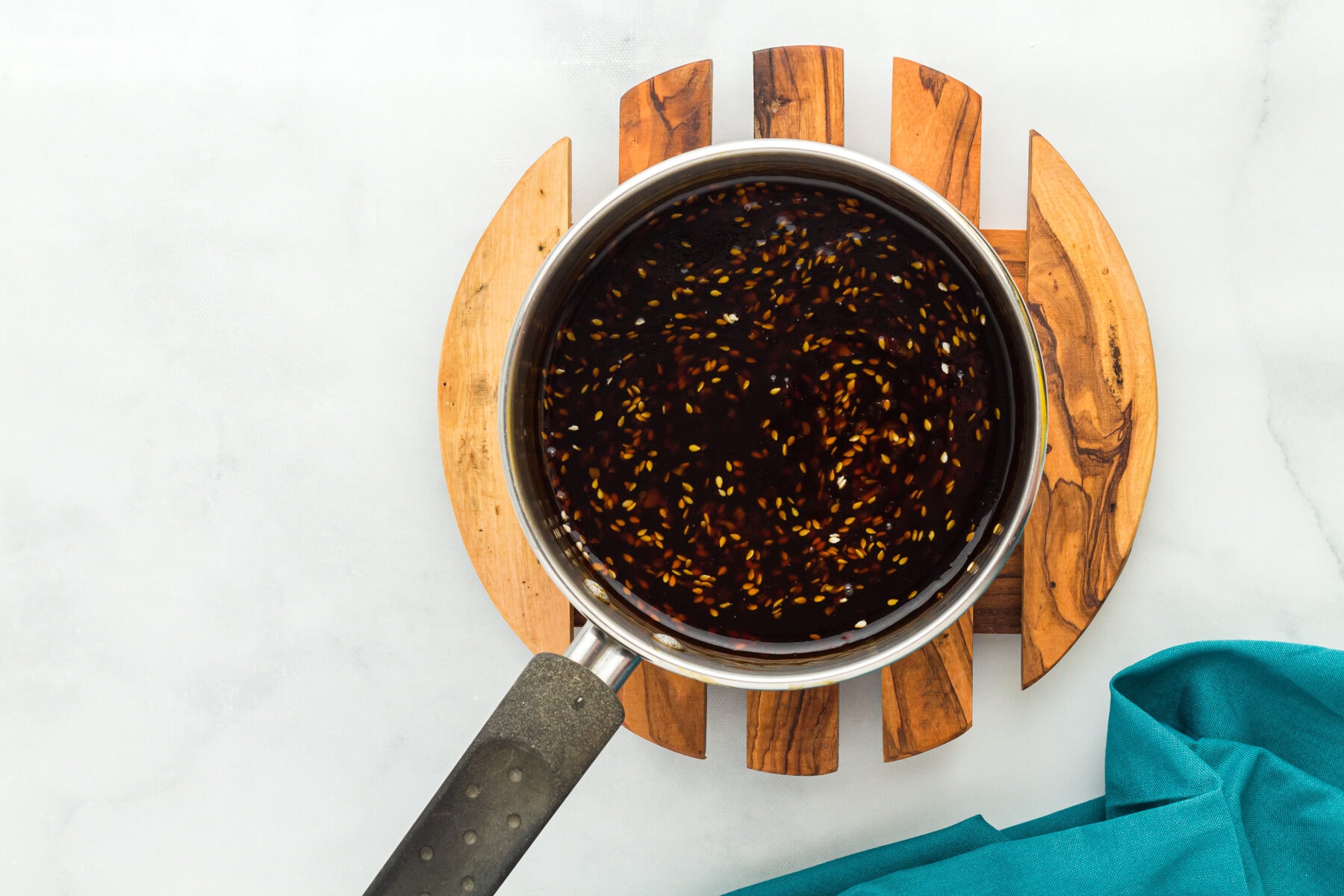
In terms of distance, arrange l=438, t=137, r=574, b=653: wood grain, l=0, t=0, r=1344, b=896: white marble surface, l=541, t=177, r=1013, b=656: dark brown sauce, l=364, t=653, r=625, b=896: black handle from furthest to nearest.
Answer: l=0, t=0, r=1344, b=896: white marble surface, l=438, t=137, r=574, b=653: wood grain, l=541, t=177, r=1013, b=656: dark brown sauce, l=364, t=653, r=625, b=896: black handle

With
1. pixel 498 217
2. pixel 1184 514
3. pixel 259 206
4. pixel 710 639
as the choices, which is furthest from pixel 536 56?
pixel 1184 514

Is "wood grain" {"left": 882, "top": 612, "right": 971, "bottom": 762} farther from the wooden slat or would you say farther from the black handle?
the black handle

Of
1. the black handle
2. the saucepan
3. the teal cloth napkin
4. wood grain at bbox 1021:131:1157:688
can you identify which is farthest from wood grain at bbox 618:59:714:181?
the teal cloth napkin

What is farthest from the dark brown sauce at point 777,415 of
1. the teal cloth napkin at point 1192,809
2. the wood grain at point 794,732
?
the teal cloth napkin at point 1192,809

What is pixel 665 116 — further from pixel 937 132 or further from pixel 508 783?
pixel 508 783

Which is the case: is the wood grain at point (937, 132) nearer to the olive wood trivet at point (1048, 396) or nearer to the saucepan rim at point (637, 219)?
the olive wood trivet at point (1048, 396)

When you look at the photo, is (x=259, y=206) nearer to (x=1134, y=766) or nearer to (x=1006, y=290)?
(x=1006, y=290)
